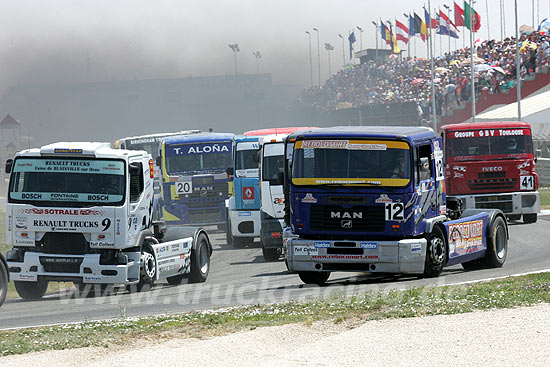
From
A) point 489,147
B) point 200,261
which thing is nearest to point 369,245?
point 200,261

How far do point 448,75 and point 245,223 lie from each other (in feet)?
156

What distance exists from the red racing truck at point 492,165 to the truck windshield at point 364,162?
9629 mm

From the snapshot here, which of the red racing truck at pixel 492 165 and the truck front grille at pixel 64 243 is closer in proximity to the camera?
the truck front grille at pixel 64 243

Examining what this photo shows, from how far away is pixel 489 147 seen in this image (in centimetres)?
2306

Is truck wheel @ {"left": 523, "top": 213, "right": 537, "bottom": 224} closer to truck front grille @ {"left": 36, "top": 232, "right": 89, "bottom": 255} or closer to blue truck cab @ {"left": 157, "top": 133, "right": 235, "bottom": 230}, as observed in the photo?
blue truck cab @ {"left": 157, "top": 133, "right": 235, "bottom": 230}

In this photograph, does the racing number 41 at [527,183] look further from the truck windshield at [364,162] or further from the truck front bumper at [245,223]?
the truck windshield at [364,162]

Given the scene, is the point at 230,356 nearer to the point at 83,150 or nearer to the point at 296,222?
the point at 296,222

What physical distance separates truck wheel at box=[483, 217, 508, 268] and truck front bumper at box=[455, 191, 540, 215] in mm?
6928

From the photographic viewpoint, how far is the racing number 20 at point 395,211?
1346 centimetres

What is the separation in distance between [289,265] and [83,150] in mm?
3610

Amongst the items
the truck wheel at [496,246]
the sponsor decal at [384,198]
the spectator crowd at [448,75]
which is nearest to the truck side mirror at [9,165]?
the sponsor decal at [384,198]

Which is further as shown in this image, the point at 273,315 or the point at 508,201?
the point at 508,201

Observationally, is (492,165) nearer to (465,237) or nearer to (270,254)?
(270,254)

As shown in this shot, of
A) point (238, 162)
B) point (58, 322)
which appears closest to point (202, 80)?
point (238, 162)
